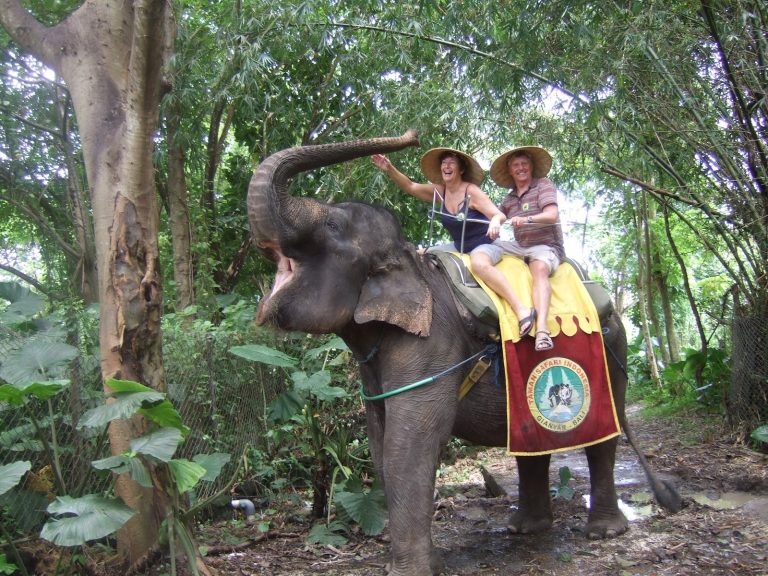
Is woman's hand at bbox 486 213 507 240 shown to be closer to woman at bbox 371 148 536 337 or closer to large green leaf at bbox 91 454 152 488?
woman at bbox 371 148 536 337

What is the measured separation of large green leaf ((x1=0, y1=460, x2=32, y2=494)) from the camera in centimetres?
317

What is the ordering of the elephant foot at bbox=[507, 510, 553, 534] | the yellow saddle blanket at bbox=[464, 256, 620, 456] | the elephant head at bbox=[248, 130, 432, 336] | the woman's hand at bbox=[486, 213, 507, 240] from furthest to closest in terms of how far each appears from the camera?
1. the elephant foot at bbox=[507, 510, 553, 534]
2. the yellow saddle blanket at bbox=[464, 256, 620, 456]
3. the woman's hand at bbox=[486, 213, 507, 240]
4. the elephant head at bbox=[248, 130, 432, 336]

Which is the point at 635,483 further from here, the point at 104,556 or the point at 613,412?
the point at 104,556

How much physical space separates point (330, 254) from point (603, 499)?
2691mm

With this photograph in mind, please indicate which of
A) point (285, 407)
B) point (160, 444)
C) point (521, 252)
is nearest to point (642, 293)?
point (521, 252)

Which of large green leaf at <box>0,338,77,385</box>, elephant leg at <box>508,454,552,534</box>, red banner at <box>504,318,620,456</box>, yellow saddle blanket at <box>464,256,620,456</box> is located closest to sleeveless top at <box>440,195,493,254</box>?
yellow saddle blanket at <box>464,256,620,456</box>

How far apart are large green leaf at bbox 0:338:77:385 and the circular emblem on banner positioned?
2.63 metres

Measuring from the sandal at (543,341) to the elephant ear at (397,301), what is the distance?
65 cm

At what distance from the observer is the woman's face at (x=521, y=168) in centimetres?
498

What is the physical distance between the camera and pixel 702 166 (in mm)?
8133

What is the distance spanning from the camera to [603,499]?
16.8 ft

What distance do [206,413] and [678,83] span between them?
540 centimetres

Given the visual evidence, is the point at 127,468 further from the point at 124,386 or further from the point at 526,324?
the point at 526,324

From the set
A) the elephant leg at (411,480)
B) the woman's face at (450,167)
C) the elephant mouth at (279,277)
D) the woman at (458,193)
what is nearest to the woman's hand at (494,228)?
the woman at (458,193)
